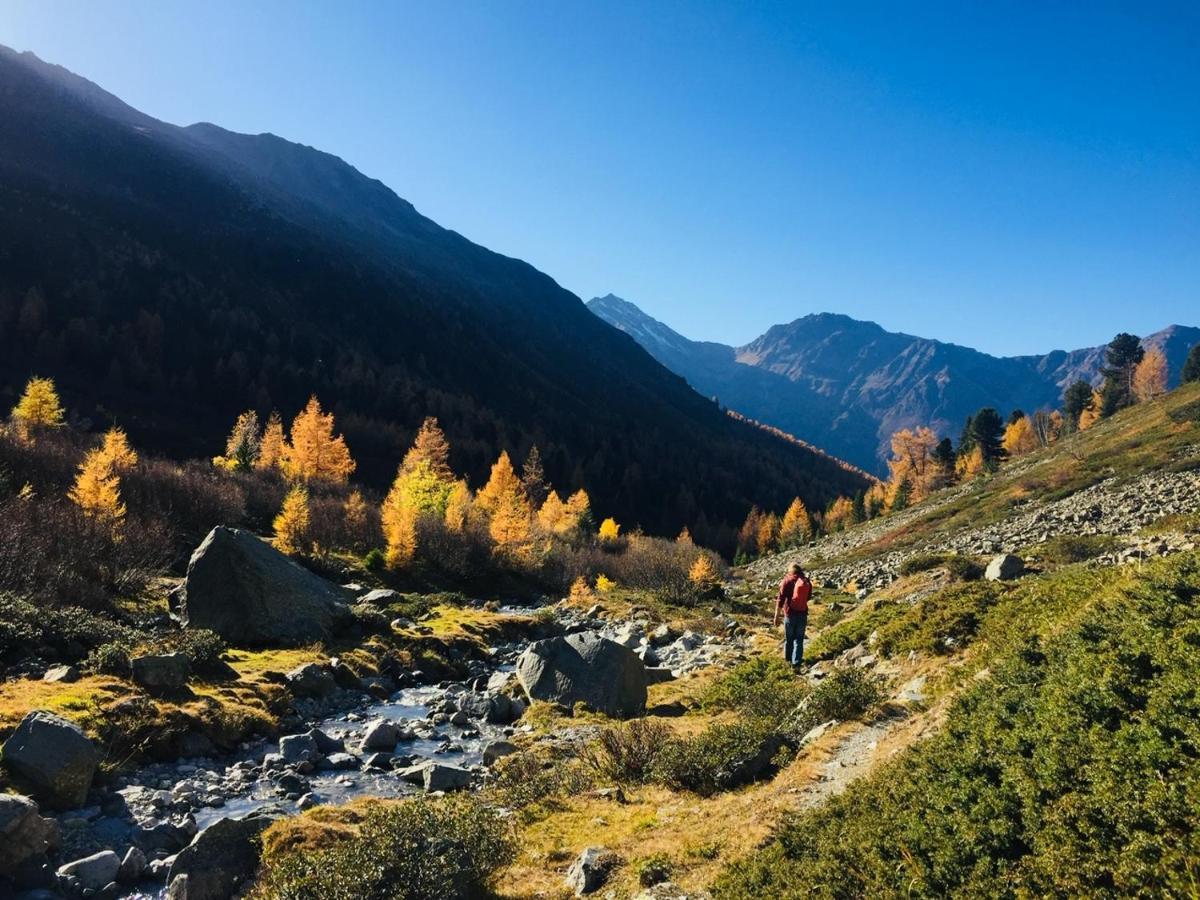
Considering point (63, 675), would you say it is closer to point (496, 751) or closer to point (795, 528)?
point (496, 751)

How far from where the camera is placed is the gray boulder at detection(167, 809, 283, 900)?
898 cm

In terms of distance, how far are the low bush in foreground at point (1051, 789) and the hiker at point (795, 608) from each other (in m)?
10.3

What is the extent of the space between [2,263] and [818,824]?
204 meters

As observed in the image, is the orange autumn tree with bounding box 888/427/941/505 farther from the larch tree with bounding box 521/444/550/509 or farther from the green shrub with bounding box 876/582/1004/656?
the green shrub with bounding box 876/582/1004/656

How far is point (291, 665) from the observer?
23.1 metres

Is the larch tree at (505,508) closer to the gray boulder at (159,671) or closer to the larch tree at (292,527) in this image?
the larch tree at (292,527)

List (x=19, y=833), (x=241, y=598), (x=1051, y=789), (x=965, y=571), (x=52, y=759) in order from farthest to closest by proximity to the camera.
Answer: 1. (x=965, y=571)
2. (x=241, y=598)
3. (x=52, y=759)
4. (x=19, y=833)
5. (x=1051, y=789)

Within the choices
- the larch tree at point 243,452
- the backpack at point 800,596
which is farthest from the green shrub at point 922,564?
the larch tree at point 243,452

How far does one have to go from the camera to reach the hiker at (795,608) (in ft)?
63.7

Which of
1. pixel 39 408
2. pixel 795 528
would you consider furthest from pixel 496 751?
pixel 795 528

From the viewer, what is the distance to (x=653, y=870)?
28.0 feet

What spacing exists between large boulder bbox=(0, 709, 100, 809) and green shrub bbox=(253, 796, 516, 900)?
5.61m

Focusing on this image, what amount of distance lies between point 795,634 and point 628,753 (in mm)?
8083

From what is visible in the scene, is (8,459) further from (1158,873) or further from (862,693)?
(1158,873)
